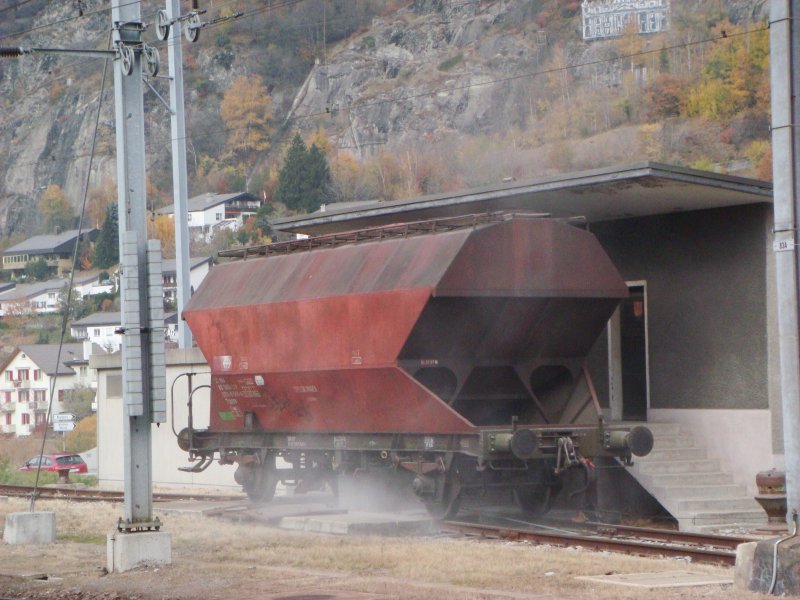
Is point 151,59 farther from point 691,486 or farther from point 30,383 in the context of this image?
point 30,383

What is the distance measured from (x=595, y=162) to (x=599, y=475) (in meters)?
97.9

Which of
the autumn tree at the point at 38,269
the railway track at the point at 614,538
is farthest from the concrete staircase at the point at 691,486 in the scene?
the autumn tree at the point at 38,269

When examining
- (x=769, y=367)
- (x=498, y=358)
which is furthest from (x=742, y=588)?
(x=769, y=367)

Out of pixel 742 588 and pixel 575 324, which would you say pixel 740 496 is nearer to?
pixel 575 324

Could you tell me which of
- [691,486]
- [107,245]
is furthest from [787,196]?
[107,245]

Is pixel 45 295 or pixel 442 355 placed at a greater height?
pixel 45 295

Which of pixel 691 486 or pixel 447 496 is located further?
pixel 691 486

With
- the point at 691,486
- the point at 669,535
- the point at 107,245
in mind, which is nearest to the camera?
the point at 669,535

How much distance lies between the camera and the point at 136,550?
14008 millimetres

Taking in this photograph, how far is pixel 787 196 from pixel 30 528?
11.8 metres

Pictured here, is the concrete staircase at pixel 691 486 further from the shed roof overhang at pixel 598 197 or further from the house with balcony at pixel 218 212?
the house with balcony at pixel 218 212

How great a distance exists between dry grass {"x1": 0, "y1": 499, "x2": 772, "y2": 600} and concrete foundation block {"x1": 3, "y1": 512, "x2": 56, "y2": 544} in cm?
38

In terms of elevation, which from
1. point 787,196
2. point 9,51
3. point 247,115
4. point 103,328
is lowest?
point 787,196

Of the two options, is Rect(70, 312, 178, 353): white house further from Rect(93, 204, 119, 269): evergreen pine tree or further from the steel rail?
the steel rail
